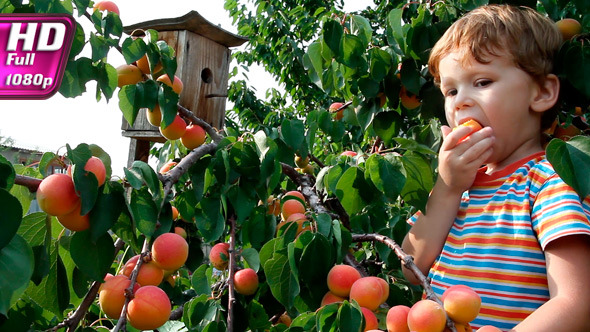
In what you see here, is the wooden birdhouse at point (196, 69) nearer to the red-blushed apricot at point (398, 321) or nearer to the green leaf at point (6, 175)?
the green leaf at point (6, 175)

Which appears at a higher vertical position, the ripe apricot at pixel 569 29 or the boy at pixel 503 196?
the ripe apricot at pixel 569 29

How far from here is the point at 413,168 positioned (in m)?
0.84

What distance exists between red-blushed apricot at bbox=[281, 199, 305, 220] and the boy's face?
0.35 meters

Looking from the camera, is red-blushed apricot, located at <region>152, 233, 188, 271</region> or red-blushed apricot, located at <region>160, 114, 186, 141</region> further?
red-blushed apricot, located at <region>160, 114, 186, 141</region>

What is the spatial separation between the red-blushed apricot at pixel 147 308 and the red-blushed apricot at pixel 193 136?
520mm

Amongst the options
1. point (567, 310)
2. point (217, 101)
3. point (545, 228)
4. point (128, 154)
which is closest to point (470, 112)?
point (545, 228)

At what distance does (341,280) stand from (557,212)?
298 mm

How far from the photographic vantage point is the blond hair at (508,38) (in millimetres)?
852

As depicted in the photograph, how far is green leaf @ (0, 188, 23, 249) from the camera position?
0.61 m

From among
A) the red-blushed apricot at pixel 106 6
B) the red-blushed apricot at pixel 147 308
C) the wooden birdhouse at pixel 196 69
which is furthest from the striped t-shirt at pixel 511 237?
the wooden birdhouse at pixel 196 69

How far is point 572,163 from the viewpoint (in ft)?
2.28

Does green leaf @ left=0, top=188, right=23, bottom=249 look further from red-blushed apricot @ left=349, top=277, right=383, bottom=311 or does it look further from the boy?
the boy

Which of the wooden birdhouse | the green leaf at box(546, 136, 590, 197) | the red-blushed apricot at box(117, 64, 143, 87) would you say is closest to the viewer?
the green leaf at box(546, 136, 590, 197)

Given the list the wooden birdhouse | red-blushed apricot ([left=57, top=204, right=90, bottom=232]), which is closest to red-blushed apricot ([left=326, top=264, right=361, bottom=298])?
red-blushed apricot ([left=57, top=204, right=90, bottom=232])
